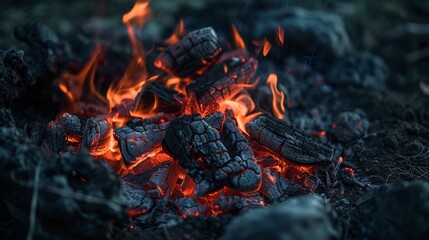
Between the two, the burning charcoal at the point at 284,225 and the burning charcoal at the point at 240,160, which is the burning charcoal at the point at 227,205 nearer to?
the burning charcoal at the point at 240,160

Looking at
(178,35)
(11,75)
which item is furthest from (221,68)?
(11,75)

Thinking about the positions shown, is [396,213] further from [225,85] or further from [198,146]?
[225,85]

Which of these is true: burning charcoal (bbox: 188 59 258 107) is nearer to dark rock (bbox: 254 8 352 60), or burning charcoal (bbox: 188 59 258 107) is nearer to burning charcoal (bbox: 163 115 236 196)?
burning charcoal (bbox: 163 115 236 196)

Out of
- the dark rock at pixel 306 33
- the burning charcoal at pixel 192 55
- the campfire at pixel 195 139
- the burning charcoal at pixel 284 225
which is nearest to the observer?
the burning charcoal at pixel 284 225

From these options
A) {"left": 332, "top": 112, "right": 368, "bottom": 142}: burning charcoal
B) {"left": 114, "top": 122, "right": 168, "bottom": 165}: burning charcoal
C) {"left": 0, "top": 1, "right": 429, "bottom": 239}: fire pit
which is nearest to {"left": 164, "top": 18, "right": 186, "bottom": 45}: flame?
{"left": 0, "top": 1, "right": 429, "bottom": 239}: fire pit

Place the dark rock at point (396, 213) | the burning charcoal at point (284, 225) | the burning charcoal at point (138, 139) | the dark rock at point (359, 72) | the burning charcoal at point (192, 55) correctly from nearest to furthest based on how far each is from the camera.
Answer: the burning charcoal at point (284, 225), the dark rock at point (396, 213), the burning charcoal at point (138, 139), the burning charcoal at point (192, 55), the dark rock at point (359, 72)

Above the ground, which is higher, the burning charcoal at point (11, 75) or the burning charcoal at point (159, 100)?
the burning charcoal at point (11, 75)

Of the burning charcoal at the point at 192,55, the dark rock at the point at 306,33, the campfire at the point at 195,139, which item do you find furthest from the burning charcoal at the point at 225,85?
the dark rock at the point at 306,33
